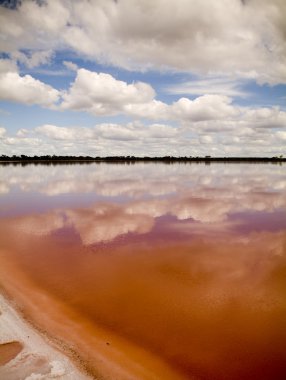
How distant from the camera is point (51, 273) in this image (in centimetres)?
869

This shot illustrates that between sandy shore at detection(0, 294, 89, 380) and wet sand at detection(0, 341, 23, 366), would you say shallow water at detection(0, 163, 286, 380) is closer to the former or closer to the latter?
sandy shore at detection(0, 294, 89, 380)

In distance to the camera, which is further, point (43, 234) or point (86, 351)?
point (43, 234)

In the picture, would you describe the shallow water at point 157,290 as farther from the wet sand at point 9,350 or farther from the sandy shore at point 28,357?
the wet sand at point 9,350

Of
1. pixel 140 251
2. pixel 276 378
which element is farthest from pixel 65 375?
pixel 140 251

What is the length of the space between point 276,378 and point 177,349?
1574 mm

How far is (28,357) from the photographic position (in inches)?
193

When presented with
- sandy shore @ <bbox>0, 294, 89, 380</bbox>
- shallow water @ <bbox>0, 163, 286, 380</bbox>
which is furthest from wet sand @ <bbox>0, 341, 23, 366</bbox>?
shallow water @ <bbox>0, 163, 286, 380</bbox>

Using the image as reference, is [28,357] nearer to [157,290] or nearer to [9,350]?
[9,350]

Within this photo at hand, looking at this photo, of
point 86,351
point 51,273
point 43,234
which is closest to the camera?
point 86,351

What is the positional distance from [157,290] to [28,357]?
3.50 m

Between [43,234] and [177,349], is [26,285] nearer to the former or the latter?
[177,349]

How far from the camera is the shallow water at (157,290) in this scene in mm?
5340

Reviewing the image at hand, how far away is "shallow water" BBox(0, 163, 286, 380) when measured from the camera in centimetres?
534

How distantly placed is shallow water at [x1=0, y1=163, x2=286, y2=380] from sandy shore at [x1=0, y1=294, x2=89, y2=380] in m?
0.35
